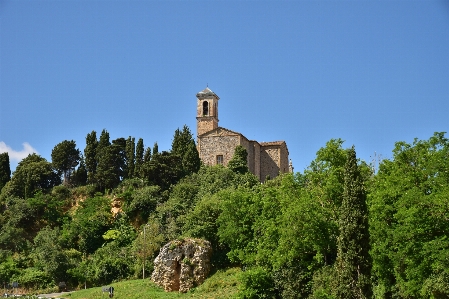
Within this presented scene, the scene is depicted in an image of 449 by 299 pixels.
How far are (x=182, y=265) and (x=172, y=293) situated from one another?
1.86m

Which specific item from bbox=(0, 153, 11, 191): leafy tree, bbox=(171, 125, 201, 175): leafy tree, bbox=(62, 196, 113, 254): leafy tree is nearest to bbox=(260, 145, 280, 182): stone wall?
bbox=(171, 125, 201, 175): leafy tree

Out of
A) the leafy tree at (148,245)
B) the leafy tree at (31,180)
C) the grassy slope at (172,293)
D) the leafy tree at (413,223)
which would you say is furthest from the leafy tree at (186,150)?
the leafy tree at (413,223)

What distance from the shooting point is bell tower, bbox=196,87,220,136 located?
6103 centimetres

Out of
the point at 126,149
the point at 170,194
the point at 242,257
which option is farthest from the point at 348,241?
the point at 126,149

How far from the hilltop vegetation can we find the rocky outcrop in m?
1.20

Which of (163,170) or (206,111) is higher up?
(206,111)

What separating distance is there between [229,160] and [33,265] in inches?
770

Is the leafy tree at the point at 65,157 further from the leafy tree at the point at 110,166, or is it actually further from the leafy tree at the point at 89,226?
the leafy tree at the point at 89,226

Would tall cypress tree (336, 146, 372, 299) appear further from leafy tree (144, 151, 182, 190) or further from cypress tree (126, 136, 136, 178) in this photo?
cypress tree (126, 136, 136, 178)

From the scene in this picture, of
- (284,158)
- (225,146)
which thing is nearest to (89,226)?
(225,146)

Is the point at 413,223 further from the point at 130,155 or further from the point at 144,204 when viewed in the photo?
the point at 130,155

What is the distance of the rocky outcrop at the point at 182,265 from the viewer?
37719mm

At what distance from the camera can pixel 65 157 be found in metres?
57.1

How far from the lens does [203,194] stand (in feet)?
155
